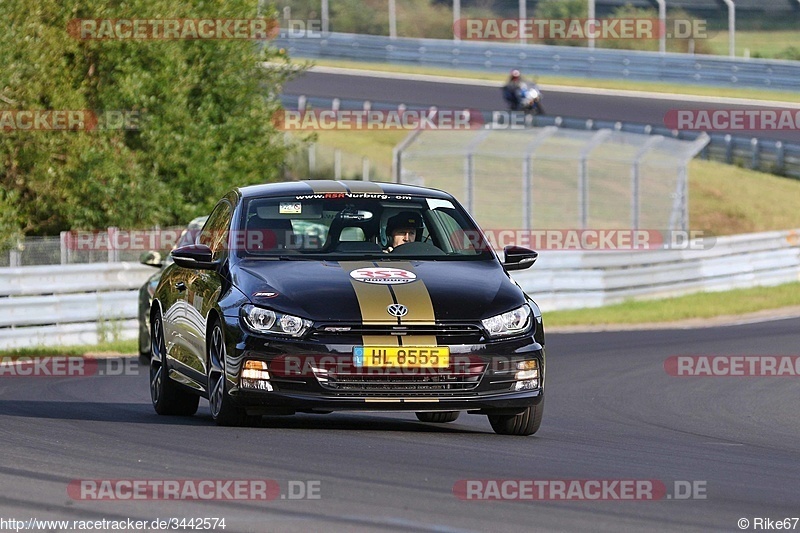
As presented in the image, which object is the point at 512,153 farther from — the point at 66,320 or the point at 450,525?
the point at 450,525

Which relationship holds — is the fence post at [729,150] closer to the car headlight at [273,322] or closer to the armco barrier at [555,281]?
the armco barrier at [555,281]

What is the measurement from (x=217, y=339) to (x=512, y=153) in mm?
16858

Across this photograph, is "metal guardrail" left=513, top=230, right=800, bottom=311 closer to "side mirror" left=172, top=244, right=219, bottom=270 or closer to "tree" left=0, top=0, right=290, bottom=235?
"tree" left=0, top=0, right=290, bottom=235

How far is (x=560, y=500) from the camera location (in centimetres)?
701

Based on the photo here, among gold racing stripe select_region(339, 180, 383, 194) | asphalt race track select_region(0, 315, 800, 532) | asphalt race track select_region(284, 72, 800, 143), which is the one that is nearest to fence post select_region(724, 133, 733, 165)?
asphalt race track select_region(284, 72, 800, 143)

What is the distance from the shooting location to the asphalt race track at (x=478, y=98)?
41.1 meters

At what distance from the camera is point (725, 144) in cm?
3897

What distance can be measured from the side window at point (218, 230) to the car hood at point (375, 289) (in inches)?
24.0

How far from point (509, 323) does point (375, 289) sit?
806 millimetres

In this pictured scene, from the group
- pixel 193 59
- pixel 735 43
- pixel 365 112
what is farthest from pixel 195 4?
pixel 735 43

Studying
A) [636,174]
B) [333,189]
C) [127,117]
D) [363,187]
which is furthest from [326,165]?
[333,189]

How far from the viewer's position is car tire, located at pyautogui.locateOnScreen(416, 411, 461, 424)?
35.5 feet

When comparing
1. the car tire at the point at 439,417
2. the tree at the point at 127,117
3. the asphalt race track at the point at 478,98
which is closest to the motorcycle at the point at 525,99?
the asphalt race track at the point at 478,98

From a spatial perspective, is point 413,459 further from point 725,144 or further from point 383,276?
point 725,144
